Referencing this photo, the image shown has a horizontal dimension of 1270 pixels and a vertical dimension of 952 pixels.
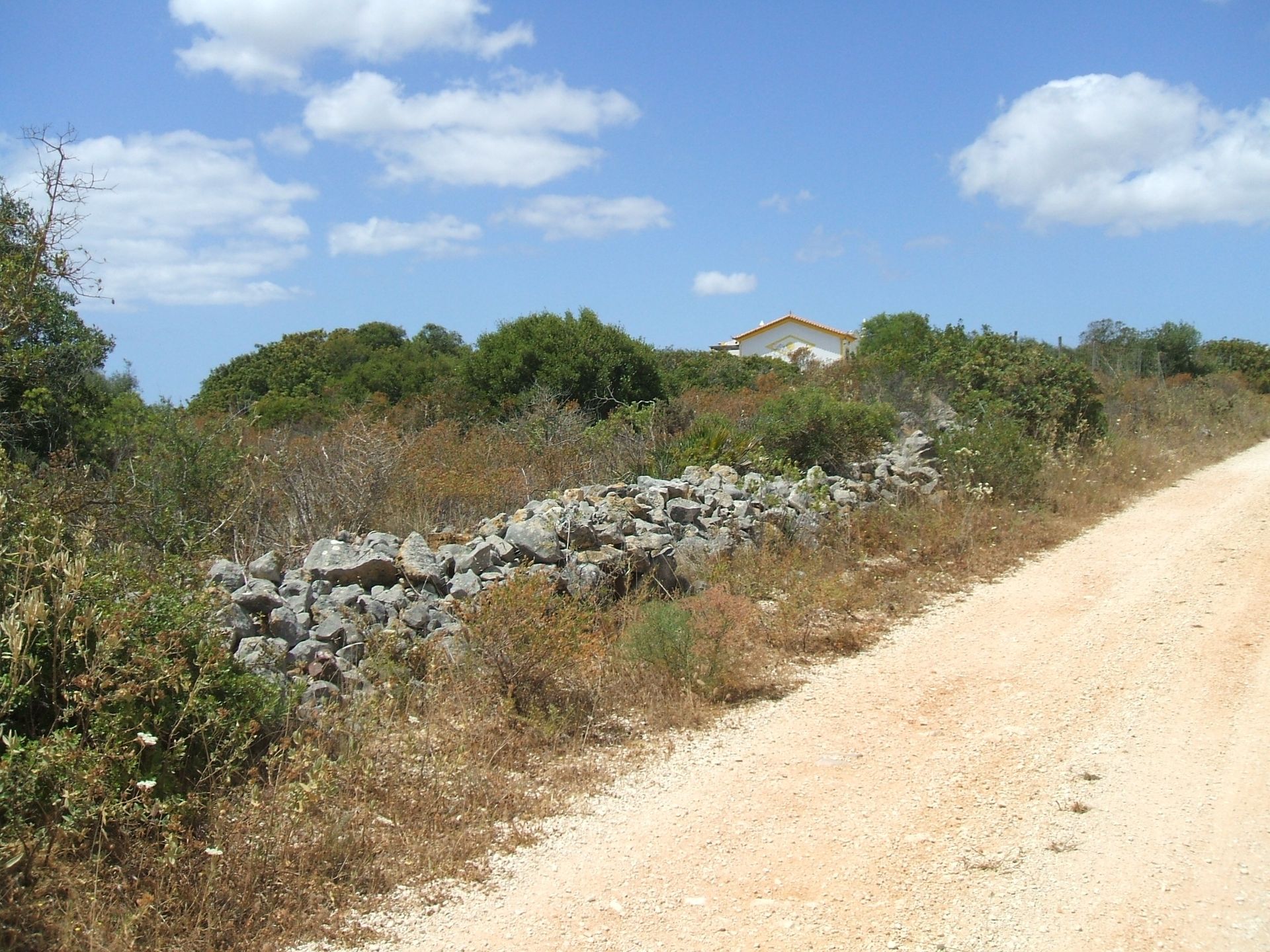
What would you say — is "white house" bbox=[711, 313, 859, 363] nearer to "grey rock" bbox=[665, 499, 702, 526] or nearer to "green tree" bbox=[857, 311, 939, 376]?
"green tree" bbox=[857, 311, 939, 376]

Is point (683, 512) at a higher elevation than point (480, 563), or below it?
higher

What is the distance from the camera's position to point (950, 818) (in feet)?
16.2

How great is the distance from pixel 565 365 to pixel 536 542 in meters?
10.8

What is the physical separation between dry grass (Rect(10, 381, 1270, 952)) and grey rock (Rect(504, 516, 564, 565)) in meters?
0.65

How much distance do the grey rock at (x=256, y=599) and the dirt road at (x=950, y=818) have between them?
2.43 metres

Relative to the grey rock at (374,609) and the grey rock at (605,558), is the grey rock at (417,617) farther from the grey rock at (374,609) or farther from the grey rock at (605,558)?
the grey rock at (605,558)

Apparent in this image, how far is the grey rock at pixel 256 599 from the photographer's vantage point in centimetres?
610

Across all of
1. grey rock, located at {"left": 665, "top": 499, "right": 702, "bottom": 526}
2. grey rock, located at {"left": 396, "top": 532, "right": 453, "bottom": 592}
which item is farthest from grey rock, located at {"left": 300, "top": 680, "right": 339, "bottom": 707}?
grey rock, located at {"left": 665, "top": 499, "right": 702, "bottom": 526}

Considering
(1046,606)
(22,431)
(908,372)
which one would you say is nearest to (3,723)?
(1046,606)

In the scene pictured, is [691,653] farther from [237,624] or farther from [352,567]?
[237,624]

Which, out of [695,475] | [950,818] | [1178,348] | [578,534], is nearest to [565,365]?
[695,475]

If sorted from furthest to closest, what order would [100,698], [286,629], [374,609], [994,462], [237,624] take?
[994,462] → [374,609] → [286,629] → [237,624] → [100,698]

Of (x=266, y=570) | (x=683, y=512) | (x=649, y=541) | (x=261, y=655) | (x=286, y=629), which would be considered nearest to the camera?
(x=261, y=655)

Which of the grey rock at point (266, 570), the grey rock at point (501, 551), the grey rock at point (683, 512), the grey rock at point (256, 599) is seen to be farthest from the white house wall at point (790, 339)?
the grey rock at point (256, 599)
